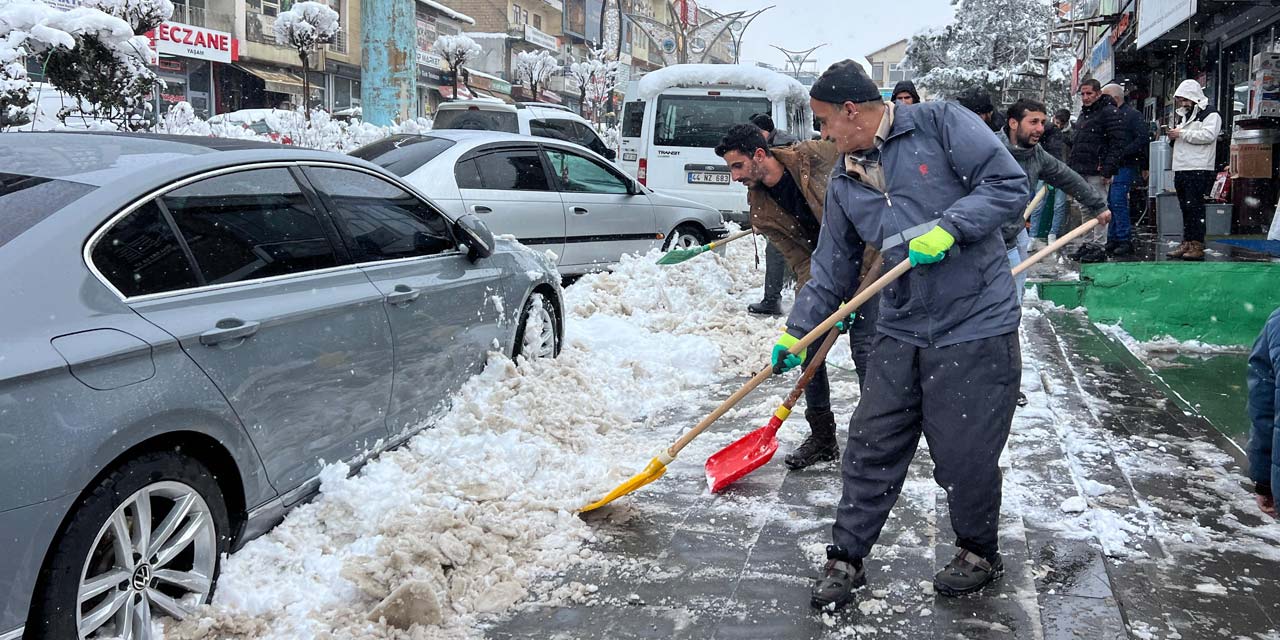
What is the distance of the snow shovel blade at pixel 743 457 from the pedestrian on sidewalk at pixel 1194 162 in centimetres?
689

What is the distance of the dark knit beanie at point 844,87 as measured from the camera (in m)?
3.38

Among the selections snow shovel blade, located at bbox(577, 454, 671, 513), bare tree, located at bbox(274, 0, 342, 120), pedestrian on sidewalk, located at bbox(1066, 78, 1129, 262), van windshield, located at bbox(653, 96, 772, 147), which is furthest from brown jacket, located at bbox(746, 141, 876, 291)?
bare tree, located at bbox(274, 0, 342, 120)

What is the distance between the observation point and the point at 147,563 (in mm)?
2900

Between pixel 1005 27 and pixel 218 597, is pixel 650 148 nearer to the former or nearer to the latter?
pixel 218 597

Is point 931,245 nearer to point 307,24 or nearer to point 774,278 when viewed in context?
point 774,278

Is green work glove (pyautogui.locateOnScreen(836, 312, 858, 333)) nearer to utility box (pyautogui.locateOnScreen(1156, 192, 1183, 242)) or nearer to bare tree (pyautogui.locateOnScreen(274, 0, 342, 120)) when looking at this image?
utility box (pyautogui.locateOnScreen(1156, 192, 1183, 242))

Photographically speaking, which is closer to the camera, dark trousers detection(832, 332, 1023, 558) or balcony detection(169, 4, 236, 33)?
dark trousers detection(832, 332, 1023, 558)

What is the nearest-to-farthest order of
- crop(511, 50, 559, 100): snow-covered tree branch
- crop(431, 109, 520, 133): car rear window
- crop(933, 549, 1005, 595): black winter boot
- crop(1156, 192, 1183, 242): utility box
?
crop(933, 549, 1005, 595): black winter boot, crop(1156, 192, 1183, 242): utility box, crop(431, 109, 520, 133): car rear window, crop(511, 50, 559, 100): snow-covered tree branch

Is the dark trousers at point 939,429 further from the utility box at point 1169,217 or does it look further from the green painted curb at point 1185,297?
the utility box at point 1169,217

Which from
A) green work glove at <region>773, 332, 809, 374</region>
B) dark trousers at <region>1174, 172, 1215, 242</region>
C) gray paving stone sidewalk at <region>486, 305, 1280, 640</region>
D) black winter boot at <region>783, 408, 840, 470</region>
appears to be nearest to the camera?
gray paving stone sidewalk at <region>486, 305, 1280, 640</region>

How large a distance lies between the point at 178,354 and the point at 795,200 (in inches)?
120

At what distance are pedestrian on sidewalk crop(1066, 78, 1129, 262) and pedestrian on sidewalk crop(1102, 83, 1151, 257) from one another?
61 millimetres

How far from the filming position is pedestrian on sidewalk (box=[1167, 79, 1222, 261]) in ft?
32.8

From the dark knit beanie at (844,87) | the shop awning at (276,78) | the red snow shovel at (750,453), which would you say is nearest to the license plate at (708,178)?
the red snow shovel at (750,453)
